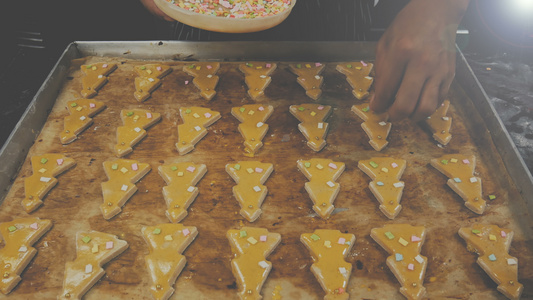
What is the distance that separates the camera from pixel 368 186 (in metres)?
1.93

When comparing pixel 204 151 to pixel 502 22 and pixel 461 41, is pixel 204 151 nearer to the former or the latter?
pixel 461 41

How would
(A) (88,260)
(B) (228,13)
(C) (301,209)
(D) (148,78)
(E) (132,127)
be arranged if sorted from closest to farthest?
(A) (88,260) < (C) (301,209) < (B) (228,13) < (E) (132,127) < (D) (148,78)

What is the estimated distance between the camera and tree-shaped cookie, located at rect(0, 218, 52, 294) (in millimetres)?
1565

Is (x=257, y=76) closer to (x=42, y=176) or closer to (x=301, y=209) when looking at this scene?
(x=301, y=209)

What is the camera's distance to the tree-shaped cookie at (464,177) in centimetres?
183

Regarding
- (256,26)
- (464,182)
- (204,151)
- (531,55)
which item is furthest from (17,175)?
(531,55)

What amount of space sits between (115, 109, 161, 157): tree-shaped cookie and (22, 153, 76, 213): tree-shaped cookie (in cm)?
25

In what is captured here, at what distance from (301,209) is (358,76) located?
102cm

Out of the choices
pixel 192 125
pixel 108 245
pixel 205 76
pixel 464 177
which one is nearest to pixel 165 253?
pixel 108 245

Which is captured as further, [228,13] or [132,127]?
[132,127]

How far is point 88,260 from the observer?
5.35ft

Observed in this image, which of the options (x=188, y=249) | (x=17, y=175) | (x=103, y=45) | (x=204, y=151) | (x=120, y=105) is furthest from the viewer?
(x=103, y=45)

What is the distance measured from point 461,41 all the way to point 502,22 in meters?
0.40

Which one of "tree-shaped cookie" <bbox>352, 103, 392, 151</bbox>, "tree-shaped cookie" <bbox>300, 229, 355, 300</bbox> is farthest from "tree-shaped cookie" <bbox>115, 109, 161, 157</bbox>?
"tree-shaped cookie" <bbox>352, 103, 392, 151</bbox>
